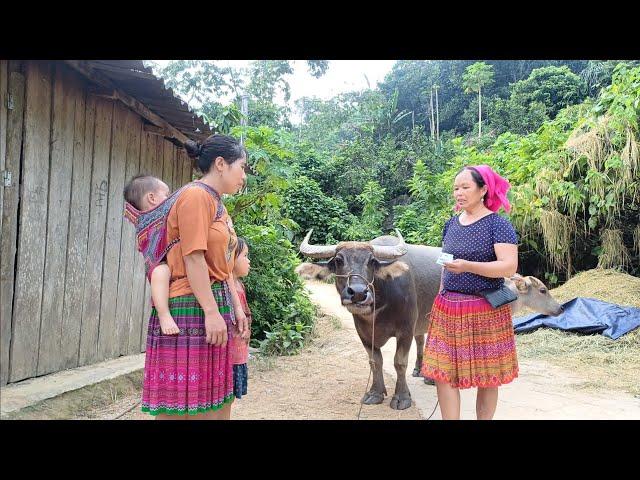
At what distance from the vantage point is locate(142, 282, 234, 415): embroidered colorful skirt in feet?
6.57

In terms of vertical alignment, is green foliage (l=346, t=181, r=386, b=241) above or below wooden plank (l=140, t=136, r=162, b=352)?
above

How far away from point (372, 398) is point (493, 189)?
2.19 meters

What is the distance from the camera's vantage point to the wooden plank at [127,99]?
3227 mm

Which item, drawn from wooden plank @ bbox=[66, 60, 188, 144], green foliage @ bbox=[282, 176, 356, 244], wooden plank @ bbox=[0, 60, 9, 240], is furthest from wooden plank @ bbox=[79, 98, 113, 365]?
green foliage @ bbox=[282, 176, 356, 244]

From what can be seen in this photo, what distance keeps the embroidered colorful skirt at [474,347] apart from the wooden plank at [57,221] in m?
2.48

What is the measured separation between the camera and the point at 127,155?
4258 millimetres

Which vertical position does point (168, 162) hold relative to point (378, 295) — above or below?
above

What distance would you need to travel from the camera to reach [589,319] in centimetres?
633

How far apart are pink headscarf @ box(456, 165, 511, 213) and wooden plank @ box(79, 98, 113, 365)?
2.72 metres

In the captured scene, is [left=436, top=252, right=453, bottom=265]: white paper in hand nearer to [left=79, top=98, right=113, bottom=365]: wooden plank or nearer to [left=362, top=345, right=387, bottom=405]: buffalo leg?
[left=362, top=345, right=387, bottom=405]: buffalo leg

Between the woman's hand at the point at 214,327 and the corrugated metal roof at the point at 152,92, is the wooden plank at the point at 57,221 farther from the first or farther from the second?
the woman's hand at the point at 214,327

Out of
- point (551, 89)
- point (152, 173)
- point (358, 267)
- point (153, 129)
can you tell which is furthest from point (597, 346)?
point (551, 89)

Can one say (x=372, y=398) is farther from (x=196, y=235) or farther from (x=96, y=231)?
(x=196, y=235)

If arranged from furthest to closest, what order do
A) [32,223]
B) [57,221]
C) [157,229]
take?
[57,221], [32,223], [157,229]
